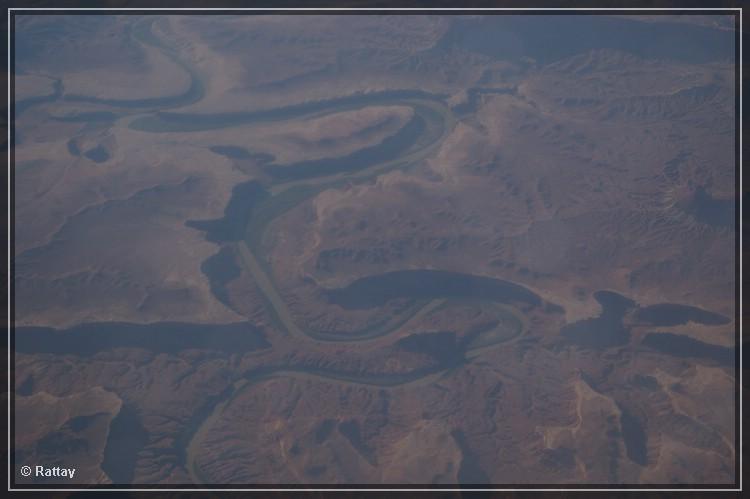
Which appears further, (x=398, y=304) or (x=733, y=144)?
(x=733, y=144)

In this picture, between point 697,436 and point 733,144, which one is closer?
point 697,436

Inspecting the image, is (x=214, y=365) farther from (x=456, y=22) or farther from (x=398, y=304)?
(x=456, y=22)

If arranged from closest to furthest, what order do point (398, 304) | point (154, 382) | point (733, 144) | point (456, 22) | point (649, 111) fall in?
1. point (154, 382)
2. point (398, 304)
3. point (733, 144)
4. point (649, 111)
5. point (456, 22)

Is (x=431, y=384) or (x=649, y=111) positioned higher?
(x=649, y=111)

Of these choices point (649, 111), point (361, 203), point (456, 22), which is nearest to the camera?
point (361, 203)

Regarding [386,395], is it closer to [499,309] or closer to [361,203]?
[499,309]

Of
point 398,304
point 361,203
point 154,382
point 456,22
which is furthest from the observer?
point 456,22
